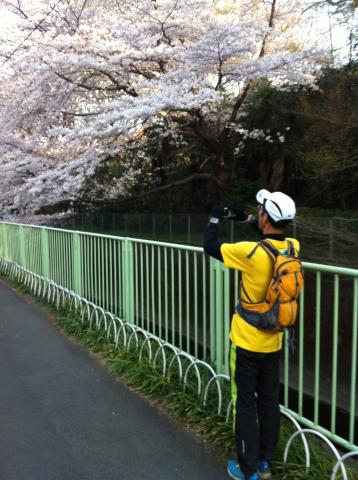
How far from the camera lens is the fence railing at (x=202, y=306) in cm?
287

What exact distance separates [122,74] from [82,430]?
1034 cm

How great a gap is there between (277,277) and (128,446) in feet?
5.75

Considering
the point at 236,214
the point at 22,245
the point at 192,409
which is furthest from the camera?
the point at 22,245

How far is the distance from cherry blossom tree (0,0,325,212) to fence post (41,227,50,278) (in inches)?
135

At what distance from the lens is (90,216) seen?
76.5 ft

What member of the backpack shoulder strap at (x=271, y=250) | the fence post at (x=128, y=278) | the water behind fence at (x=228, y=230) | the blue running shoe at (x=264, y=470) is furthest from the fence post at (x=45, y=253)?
the water behind fence at (x=228, y=230)

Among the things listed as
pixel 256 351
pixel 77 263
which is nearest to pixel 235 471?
pixel 256 351

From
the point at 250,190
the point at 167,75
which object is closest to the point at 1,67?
the point at 167,75

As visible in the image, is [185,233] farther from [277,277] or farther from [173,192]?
[277,277]

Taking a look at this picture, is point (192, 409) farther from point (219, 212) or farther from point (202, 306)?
→ point (219, 212)

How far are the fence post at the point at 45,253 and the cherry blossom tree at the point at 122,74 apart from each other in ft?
11.3

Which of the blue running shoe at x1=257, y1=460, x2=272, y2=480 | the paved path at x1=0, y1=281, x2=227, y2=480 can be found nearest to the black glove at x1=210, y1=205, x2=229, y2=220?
the blue running shoe at x1=257, y1=460, x2=272, y2=480

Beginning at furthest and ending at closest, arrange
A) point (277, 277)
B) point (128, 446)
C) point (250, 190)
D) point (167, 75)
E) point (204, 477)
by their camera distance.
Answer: point (250, 190)
point (167, 75)
point (128, 446)
point (204, 477)
point (277, 277)

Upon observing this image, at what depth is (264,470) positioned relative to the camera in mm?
2707
